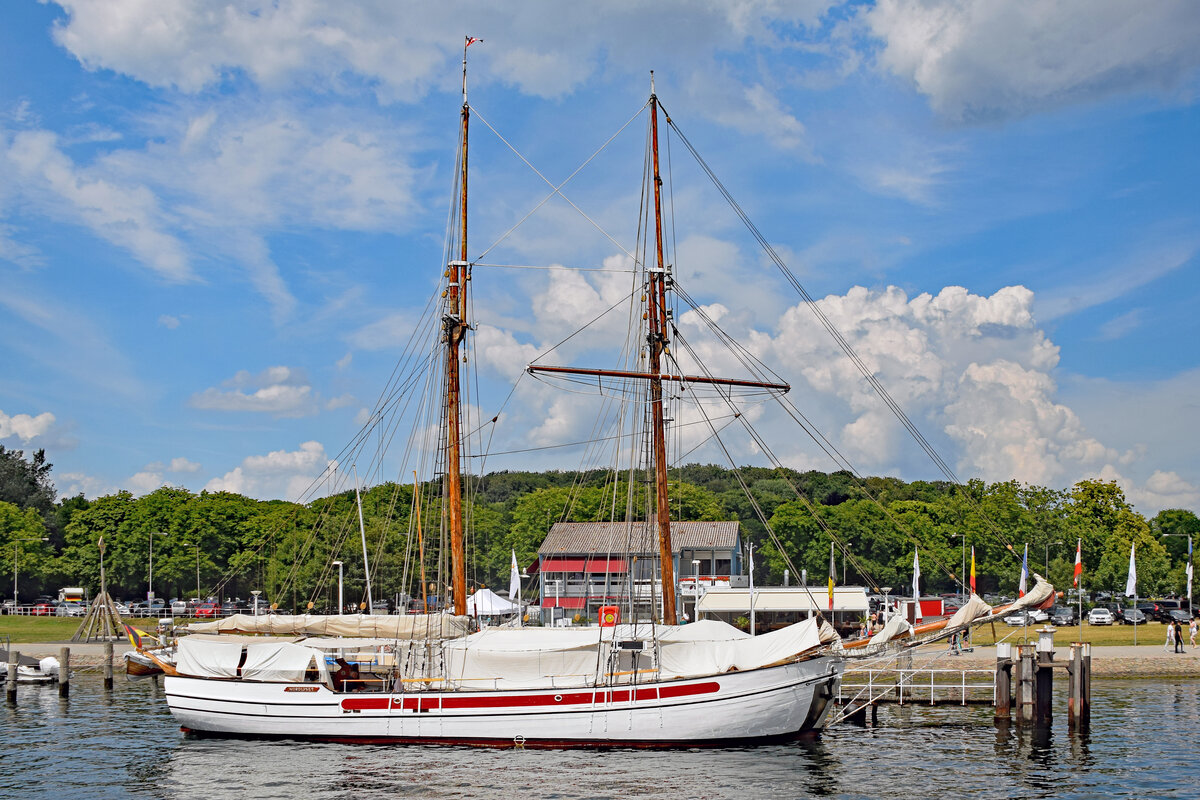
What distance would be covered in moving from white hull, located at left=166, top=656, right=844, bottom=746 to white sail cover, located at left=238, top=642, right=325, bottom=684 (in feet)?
2.22

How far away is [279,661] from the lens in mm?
41719

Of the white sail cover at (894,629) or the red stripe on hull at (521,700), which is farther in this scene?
the white sail cover at (894,629)

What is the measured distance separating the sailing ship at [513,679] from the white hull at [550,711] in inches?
1.9

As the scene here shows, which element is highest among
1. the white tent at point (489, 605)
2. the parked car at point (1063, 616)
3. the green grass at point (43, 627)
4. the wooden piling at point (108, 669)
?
the white tent at point (489, 605)

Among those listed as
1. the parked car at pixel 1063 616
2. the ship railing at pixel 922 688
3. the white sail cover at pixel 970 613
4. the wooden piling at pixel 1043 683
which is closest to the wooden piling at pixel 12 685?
the ship railing at pixel 922 688

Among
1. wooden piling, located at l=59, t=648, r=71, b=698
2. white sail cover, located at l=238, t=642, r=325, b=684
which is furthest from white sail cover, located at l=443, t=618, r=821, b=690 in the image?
wooden piling, located at l=59, t=648, r=71, b=698

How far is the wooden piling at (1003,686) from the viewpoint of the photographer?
4131 cm

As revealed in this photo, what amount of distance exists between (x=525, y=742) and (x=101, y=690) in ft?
99.4

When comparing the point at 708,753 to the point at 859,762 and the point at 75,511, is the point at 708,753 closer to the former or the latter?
the point at 859,762

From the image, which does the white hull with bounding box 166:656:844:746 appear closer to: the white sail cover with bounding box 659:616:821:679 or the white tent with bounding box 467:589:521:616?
the white sail cover with bounding box 659:616:821:679

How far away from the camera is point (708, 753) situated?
36.3 metres

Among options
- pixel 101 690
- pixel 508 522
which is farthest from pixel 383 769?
pixel 508 522

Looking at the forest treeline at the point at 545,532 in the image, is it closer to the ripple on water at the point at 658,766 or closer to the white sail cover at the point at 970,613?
the ripple on water at the point at 658,766

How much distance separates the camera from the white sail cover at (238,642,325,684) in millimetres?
41500
